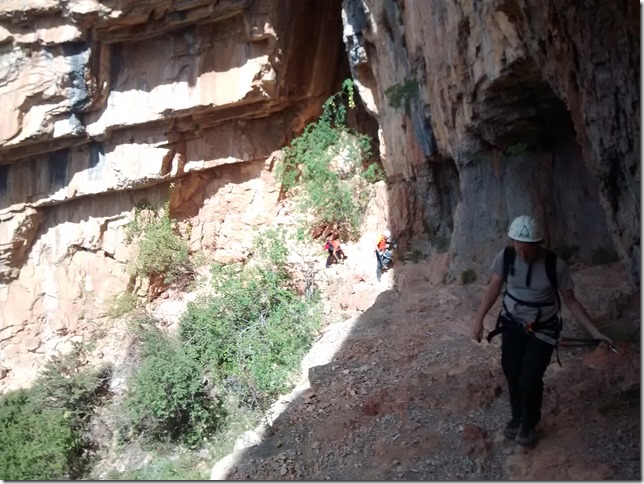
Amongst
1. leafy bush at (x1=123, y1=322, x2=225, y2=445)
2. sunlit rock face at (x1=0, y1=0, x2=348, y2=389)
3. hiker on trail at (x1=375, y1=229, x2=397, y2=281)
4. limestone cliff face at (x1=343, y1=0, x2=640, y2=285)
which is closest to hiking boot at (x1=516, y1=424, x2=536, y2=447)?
limestone cliff face at (x1=343, y1=0, x2=640, y2=285)

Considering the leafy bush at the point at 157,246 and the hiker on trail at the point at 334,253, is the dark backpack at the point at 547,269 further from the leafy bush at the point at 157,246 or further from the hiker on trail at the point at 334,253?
the leafy bush at the point at 157,246

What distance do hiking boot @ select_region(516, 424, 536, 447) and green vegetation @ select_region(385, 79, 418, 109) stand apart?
6.82 m

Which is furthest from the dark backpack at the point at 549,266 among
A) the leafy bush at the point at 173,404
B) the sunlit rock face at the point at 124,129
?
the sunlit rock face at the point at 124,129

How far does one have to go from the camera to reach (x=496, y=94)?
6.79 meters

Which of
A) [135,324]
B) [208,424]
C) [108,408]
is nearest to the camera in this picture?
[208,424]

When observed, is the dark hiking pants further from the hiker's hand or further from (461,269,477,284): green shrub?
(461,269,477,284): green shrub

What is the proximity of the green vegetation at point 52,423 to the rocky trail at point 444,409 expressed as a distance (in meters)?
4.20

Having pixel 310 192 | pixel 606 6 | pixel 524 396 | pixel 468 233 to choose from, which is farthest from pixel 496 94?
pixel 310 192

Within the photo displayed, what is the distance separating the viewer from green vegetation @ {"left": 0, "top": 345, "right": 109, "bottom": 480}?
8.20m

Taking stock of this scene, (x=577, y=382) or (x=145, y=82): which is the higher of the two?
(x=145, y=82)

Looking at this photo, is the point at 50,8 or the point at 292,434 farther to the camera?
the point at 50,8

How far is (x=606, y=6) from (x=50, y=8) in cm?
1082

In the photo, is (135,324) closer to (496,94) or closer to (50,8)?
(50,8)

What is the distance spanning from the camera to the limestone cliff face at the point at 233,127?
7422 millimetres
